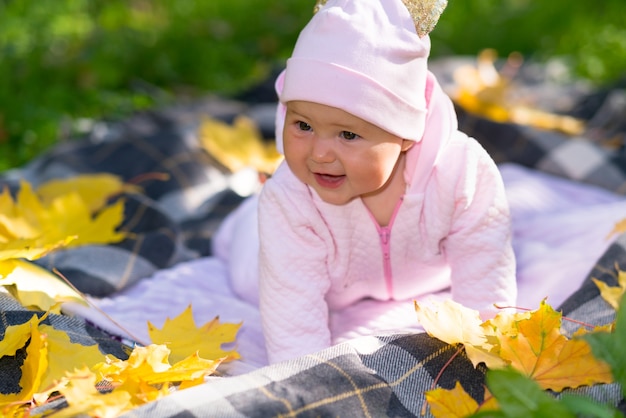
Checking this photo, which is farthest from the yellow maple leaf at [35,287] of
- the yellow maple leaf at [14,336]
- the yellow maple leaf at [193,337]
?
the yellow maple leaf at [193,337]

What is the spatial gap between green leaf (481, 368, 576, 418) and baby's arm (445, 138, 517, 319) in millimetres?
527

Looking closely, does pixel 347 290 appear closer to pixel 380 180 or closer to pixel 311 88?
pixel 380 180

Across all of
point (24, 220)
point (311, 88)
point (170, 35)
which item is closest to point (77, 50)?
point (170, 35)

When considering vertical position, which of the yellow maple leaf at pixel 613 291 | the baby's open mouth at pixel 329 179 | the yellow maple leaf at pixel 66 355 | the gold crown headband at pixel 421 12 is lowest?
the yellow maple leaf at pixel 66 355

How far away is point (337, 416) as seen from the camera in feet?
4.07

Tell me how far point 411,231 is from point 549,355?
420 millimetres

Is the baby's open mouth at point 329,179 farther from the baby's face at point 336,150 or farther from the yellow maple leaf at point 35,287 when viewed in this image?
the yellow maple leaf at point 35,287

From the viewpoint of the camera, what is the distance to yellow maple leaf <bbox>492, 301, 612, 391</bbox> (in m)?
1.33

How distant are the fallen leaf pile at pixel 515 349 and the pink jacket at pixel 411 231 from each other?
0.70 feet

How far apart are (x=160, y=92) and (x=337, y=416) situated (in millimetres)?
2745

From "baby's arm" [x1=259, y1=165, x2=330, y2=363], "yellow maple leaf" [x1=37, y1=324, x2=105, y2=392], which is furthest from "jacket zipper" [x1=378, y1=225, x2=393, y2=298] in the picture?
"yellow maple leaf" [x1=37, y1=324, x2=105, y2=392]

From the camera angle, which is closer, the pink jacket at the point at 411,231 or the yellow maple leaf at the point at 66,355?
the yellow maple leaf at the point at 66,355

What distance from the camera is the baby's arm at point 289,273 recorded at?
5.39 ft

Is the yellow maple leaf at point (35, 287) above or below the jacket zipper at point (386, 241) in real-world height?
below
